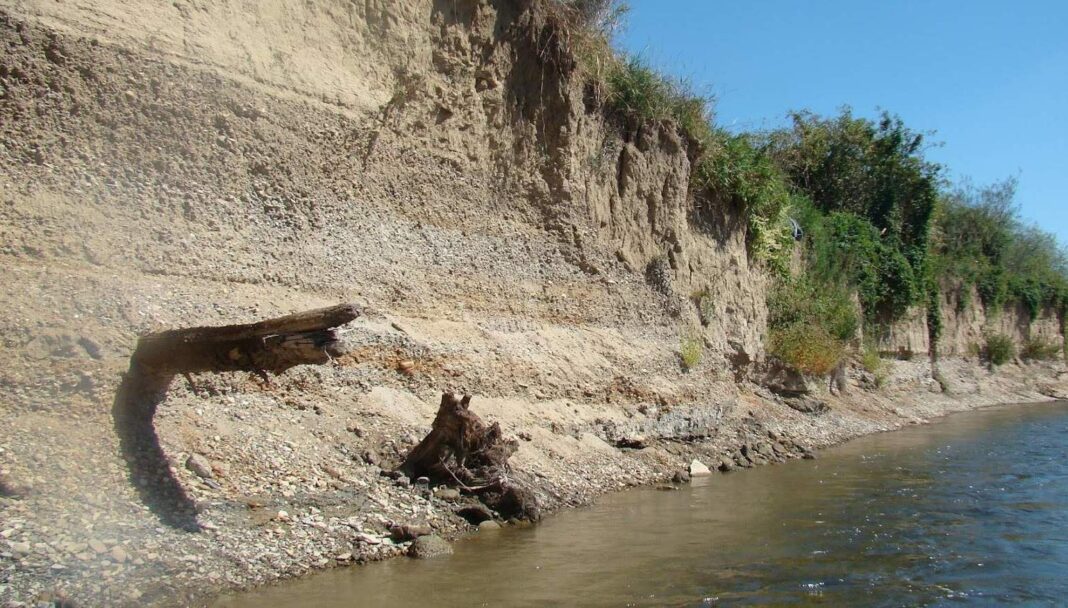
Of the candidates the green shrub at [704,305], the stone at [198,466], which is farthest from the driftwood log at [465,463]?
the green shrub at [704,305]

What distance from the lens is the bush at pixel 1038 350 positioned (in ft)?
98.5

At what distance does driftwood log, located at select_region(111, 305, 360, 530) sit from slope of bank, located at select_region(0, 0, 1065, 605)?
0.08 m

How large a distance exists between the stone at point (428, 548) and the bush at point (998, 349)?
25.8 m

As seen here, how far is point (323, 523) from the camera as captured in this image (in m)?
6.53

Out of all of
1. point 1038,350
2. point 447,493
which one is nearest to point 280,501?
point 447,493

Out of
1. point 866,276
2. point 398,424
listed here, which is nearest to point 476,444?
point 398,424

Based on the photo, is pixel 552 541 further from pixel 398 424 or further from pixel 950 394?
pixel 950 394

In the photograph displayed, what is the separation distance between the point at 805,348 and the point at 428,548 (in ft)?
38.2

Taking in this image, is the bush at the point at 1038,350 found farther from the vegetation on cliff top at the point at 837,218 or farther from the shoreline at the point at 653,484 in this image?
the shoreline at the point at 653,484

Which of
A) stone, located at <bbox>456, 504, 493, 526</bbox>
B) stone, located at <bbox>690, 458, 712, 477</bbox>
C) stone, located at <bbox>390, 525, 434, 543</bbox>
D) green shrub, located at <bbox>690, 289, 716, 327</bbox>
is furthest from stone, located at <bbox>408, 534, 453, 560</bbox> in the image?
green shrub, located at <bbox>690, 289, 716, 327</bbox>

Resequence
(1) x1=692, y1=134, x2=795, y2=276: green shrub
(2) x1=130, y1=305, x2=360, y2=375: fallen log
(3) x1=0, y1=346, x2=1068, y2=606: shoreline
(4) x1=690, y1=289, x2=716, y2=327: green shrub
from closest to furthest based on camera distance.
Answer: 1. (3) x1=0, y1=346, x2=1068, y2=606: shoreline
2. (2) x1=130, y1=305, x2=360, y2=375: fallen log
3. (4) x1=690, y1=289, x2=716, y2=327: green shrub
4. (1) x1=692, y1=134, x2=795, y2=276: green shrub

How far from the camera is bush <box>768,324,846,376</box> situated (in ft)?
53.6

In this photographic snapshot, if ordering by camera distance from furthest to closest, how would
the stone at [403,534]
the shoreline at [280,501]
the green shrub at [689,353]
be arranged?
the green shrub at [689,353] → the stone at [403,534] → the shoreline at [280,501]

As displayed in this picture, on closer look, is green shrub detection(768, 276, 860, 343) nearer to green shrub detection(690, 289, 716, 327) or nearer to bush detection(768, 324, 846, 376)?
bush detection(768, 324, 846, 376)
